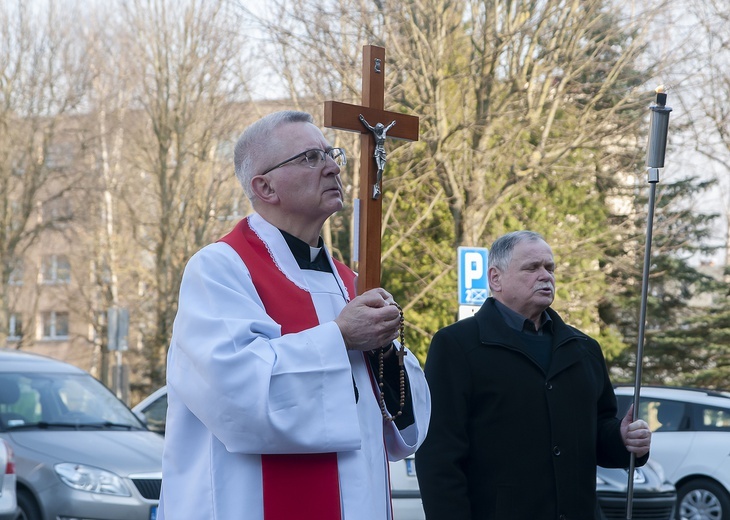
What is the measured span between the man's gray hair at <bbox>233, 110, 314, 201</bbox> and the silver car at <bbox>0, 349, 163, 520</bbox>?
18.8 feet

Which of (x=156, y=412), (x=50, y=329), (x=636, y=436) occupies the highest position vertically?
(x=636, y=436)

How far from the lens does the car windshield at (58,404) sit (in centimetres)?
947

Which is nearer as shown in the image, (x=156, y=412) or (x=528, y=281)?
(x=528, y=281)

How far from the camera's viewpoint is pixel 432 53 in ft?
56.0

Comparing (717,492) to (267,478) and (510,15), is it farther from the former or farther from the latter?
(267,478)

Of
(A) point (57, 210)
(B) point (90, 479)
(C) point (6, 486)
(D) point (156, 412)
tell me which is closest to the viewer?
(C) point (6, 486)

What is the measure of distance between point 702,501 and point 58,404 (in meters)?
7.22

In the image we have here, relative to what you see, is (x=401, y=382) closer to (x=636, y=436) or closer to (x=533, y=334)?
(x=533, y=334)

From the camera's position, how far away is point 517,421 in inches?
172

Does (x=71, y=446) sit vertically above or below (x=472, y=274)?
below

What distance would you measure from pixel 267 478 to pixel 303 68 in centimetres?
1458

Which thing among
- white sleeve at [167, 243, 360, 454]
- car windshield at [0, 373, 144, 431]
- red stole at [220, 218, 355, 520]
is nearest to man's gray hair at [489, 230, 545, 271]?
red stole at [220, 218, 355, 520]

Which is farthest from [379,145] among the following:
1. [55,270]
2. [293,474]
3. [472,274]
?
[55,270]

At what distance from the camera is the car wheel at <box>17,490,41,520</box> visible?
8.75 meters
